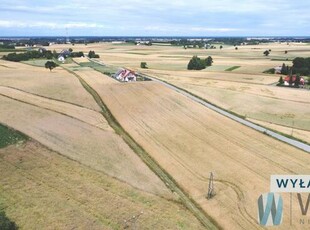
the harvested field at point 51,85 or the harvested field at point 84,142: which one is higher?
the harvested field at point 84,142

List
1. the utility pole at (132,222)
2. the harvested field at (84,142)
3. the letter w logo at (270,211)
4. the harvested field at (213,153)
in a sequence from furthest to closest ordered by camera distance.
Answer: the harvested field at (84,142), the harvested field at (213,153), the letter w logo at (270,211), the utility pole at (132,222)

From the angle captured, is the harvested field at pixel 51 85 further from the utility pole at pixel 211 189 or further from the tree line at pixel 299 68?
the tree line at pixel 299 68

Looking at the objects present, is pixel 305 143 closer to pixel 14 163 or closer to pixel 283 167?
pixel 283 167

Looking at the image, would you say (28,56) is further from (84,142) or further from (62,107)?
(84,142)

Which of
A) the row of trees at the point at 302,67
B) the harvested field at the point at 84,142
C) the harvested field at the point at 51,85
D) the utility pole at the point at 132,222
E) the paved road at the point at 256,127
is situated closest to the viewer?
the utility pole at the point at 132,222

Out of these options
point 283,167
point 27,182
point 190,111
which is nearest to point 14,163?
point 27,182

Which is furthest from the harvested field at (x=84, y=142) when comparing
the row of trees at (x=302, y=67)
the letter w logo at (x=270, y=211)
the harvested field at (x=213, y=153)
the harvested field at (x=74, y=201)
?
the row of trees at (x=302, y=67)
